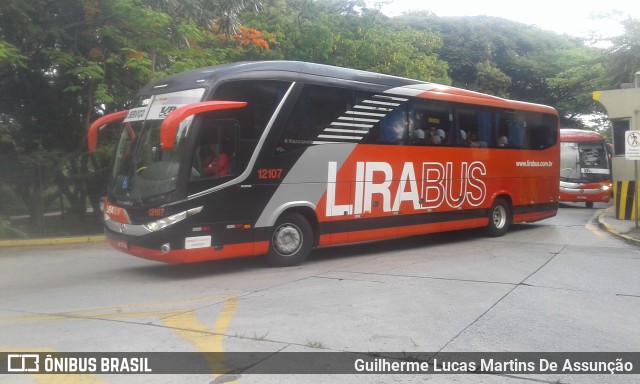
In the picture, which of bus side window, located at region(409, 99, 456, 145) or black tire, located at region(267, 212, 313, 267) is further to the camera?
bus side window, located at region(409, 99, 456, 145)

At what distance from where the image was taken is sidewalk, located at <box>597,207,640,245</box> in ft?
49.6

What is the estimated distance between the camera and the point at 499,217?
16.1 metres

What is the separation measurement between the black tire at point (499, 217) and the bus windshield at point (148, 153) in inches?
340

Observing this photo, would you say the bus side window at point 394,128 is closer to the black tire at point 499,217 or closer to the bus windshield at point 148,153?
the black tire at point 499,217

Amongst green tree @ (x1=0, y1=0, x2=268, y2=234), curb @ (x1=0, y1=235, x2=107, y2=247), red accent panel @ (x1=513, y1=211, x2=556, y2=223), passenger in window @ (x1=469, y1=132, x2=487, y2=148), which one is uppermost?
green tree @ (x1=0, y1=0, x2=268, y2=234)

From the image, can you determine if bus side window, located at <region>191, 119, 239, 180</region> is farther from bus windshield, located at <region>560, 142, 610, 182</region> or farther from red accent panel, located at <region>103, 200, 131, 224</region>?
bus windshield, located at <region>560, 142, 610, 182</region>

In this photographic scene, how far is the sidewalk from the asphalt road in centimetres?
239

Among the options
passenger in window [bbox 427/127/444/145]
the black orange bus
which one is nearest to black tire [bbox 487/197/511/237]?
passenger in window [bbox 427/127/444/145]

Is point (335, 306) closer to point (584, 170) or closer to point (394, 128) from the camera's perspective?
point (394, 128)

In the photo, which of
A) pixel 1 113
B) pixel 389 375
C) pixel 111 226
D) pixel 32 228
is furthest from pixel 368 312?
pixel 1 113

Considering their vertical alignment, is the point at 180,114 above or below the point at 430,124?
below

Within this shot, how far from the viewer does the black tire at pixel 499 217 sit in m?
15.7

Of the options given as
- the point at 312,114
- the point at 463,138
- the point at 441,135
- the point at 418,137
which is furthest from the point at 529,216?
the point at 312,114

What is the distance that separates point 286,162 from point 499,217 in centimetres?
731
